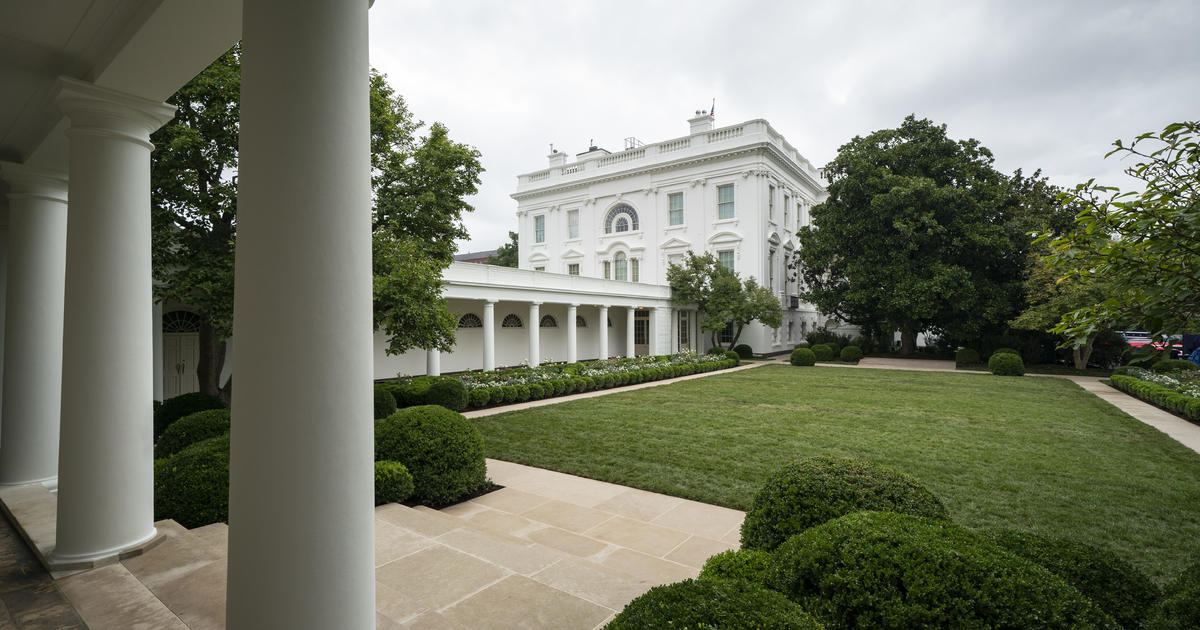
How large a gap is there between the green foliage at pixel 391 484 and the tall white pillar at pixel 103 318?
2.28 m

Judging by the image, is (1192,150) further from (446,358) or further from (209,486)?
(446,358)

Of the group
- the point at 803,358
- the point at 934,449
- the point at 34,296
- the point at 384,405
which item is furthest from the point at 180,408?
the point at 803,358

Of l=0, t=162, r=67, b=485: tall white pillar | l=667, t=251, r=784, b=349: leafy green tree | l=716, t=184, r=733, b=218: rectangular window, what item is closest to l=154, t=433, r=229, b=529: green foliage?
l=0, t=162, r=67, b=485: tall white pillar

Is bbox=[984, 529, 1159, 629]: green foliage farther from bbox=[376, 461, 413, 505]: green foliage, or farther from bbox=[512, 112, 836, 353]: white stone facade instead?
bbox=[512, 112, 836, 353]: white stone facade

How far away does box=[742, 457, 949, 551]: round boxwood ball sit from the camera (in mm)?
3455

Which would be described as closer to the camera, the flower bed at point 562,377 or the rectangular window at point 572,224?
the flower bed at point 562,377

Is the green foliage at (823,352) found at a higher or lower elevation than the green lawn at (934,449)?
higher

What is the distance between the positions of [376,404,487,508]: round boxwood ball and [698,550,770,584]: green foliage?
389 centimetres

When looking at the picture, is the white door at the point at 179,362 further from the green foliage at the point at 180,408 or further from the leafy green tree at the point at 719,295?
the leafy green tree at the point at 719,295

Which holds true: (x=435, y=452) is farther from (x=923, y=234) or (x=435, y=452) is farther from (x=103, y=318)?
(x=923, y=234)

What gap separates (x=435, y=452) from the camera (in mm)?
6301

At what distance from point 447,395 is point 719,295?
19.0 m

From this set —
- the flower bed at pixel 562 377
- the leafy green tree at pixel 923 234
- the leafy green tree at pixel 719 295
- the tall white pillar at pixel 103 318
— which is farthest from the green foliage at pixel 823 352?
the tall white pillar at pixel 103 318

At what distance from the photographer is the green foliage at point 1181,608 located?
218 centimetres
